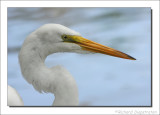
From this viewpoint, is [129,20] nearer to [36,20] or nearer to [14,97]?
[36,20]

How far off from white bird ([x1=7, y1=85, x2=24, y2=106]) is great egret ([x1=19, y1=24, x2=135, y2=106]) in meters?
0.22

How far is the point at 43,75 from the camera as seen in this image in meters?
1.90

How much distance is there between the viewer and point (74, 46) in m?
1.95

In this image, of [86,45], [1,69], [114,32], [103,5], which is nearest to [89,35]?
[114,32]

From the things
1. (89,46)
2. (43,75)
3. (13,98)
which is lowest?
(13,98)

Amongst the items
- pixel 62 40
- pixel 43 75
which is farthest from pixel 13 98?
pixel 62 40

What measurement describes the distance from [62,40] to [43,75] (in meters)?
0.25

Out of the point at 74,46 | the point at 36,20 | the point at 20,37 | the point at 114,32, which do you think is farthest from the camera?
the point at 114,32

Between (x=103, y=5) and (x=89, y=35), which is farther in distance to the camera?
(x=89, y=35)

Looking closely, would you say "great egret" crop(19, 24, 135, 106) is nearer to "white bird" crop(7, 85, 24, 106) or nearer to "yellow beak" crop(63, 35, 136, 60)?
"yellow beak" crop(63, 35, 136, 60)

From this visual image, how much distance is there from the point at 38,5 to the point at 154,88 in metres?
1.01

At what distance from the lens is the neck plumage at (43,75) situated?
74.3 inches

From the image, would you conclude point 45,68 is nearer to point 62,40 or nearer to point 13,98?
point 62,40

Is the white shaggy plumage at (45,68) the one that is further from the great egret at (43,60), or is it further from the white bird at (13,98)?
the white bird at (13,98)
